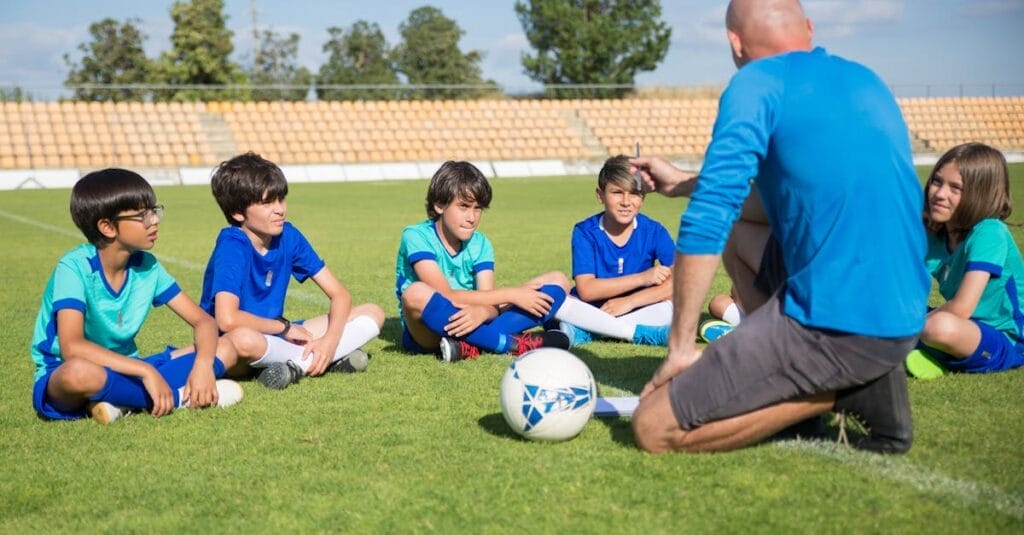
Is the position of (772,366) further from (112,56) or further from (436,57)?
(436,57)

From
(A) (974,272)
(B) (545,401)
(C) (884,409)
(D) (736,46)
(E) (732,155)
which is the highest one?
(D) (736,46)

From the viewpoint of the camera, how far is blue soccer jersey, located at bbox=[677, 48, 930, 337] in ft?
11.2

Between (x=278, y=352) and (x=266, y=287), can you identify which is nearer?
(x=278, y=352)

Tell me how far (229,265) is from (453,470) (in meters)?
2.31

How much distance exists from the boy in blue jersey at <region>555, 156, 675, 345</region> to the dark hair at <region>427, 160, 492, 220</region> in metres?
0.93

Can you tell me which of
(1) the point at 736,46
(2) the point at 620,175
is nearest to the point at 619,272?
(2) the point at 620,175

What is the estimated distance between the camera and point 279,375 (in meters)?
5.19

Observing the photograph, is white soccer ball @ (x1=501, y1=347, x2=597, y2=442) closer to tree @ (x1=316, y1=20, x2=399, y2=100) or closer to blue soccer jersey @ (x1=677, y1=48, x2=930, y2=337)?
blue soccer jersey @ (x1=677, y1=48, x2=930, y2=337)

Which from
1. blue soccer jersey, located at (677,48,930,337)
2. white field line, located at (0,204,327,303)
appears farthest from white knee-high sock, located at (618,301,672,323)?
white field line, located at (0,204,327,303)

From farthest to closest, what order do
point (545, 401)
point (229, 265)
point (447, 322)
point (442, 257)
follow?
point (442, 257) < point (447, 322) < point (229, 265) < point (545, 401)

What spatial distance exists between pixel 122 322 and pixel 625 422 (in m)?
2.49

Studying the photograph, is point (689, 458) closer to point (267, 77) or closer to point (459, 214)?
point (459, 214)

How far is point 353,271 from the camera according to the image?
1042 cm

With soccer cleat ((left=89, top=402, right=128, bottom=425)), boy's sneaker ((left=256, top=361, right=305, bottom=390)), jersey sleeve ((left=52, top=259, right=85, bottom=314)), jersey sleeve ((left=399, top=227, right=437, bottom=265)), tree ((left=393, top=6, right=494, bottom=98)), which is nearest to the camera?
jersey sleeve ((left=52, top=259, right=85, bottom=314))
